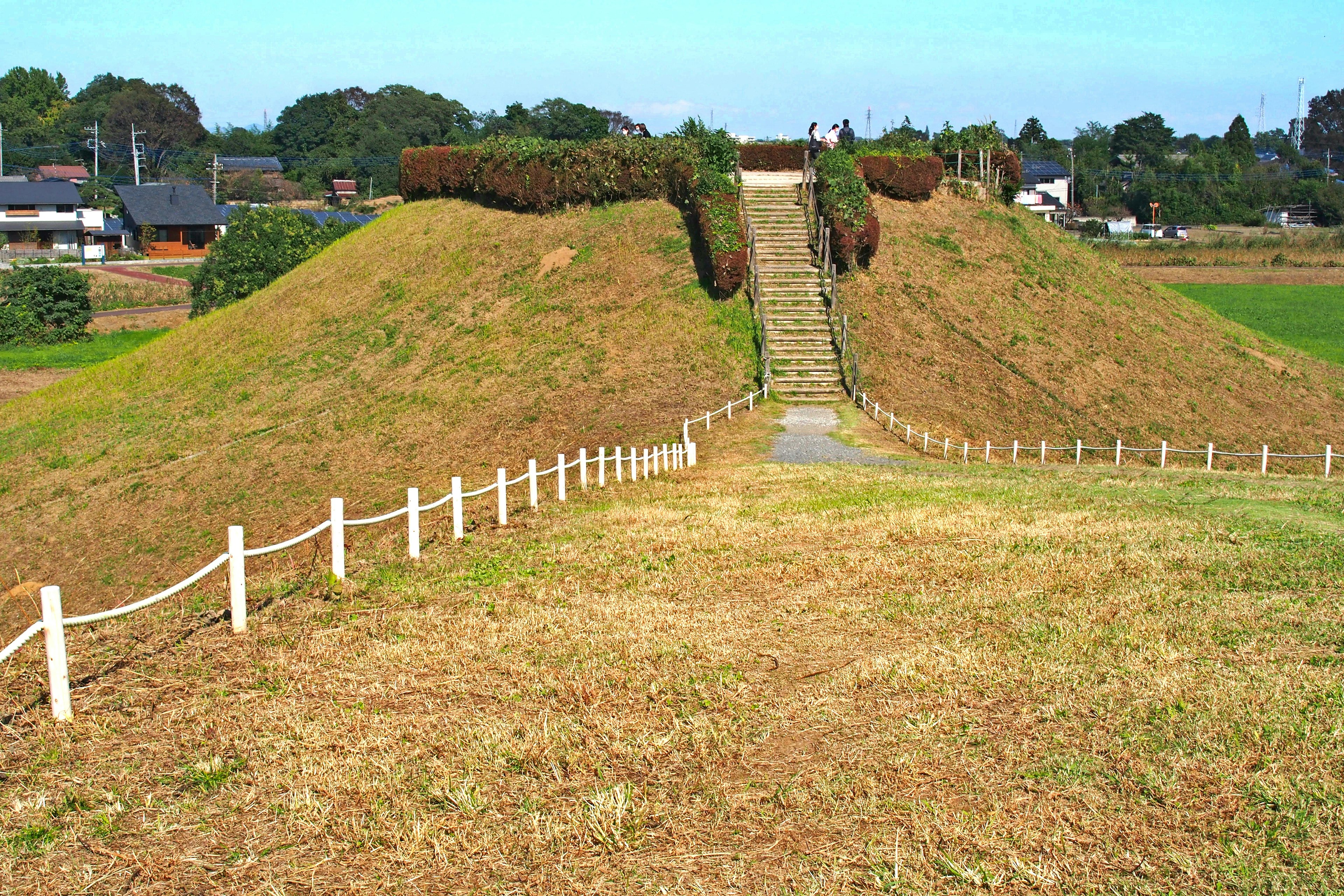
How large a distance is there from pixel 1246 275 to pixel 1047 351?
57684 mm

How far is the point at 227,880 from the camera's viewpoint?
6.76 m

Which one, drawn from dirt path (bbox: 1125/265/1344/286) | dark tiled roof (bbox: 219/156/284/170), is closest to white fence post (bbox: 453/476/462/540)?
dirt path (bbox: 1125/265/1344/286)

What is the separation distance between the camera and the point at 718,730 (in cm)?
869

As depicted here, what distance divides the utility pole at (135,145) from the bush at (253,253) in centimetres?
8522

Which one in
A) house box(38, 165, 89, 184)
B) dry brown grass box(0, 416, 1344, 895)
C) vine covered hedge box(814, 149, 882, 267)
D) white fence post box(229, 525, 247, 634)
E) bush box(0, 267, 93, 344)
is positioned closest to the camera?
dry brown grass box(0, 416, 1344, 895)

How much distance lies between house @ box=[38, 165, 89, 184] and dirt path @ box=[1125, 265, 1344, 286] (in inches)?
4690

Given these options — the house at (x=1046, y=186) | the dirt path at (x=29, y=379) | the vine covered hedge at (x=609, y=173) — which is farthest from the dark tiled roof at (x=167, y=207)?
the house at (x=1046, y=186)

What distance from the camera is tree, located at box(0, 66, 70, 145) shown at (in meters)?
161

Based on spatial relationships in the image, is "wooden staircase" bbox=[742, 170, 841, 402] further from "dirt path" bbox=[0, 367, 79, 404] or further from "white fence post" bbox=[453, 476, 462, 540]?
"dirt path" bbox=[0, 367, 79, 404]

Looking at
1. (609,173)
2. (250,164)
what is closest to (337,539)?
(609,173)

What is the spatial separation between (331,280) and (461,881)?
151 ft

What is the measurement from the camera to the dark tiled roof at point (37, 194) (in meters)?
109

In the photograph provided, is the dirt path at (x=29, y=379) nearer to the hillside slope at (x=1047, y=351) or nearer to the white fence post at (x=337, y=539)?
the hillside slope at (x=1047, y=351)

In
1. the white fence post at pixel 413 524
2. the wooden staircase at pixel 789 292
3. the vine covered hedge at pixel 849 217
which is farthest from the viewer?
the vine covered hedge at pixel 849 217
